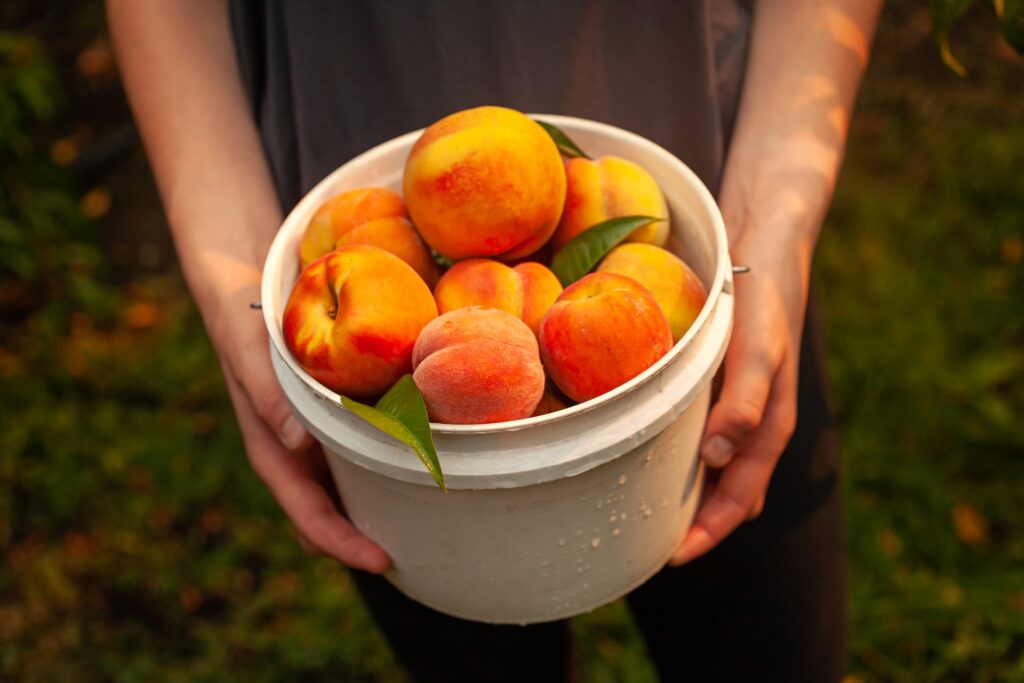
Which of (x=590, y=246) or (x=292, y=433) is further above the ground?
(x=590, y=246)

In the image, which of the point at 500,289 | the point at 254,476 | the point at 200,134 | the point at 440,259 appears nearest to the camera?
the point at 500,289

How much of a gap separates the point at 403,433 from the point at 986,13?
114 inches

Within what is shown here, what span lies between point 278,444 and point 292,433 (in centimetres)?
10

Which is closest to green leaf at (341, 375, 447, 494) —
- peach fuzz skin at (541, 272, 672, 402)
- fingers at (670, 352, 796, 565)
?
peach fuzz skin at (541, 272, 672, 402)

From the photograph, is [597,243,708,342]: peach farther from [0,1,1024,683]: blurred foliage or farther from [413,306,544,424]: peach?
[0,1,1024,683]: blurred foliage

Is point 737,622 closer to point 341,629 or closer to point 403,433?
point 403,433

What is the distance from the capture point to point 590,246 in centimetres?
93

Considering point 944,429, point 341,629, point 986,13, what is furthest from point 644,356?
point 986,13

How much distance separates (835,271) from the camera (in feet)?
7.89

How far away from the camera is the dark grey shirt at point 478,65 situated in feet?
3.49

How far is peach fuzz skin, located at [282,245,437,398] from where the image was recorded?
827 mm

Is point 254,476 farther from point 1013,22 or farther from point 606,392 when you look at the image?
point 1013,22

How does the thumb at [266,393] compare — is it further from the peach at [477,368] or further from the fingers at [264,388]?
the peach at [477,368]

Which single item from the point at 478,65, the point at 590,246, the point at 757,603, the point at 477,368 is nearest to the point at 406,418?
the point at 477,368
